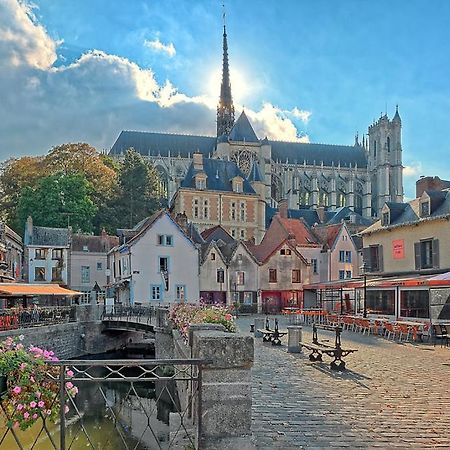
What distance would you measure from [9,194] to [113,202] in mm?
12051

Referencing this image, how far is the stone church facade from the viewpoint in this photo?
11281 cm

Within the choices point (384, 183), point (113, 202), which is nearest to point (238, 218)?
point (113, 202)

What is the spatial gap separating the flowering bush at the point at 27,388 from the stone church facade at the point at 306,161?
10192 centimetres

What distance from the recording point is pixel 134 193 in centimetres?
6894

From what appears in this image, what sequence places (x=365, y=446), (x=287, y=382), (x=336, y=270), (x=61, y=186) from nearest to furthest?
(x=365, y=446) → (x=287, y=382) → (x=336, y=270) → (x=61, y=186)

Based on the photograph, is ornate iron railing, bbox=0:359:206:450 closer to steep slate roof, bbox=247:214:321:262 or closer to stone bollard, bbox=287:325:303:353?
stone bollard, bbox=287:325:303:353

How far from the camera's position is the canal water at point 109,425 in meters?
15.9

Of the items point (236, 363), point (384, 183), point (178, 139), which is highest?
point (178, 139)

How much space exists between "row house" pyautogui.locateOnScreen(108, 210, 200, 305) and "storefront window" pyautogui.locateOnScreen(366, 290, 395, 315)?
17.5 m

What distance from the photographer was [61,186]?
57219mm

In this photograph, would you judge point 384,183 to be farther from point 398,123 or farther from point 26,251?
point 26,251

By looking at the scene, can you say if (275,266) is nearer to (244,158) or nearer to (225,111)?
(244,158)

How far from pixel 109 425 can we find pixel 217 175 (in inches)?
2343

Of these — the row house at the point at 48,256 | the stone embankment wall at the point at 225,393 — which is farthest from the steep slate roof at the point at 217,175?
the stone embankment wall at the point at 225,393
